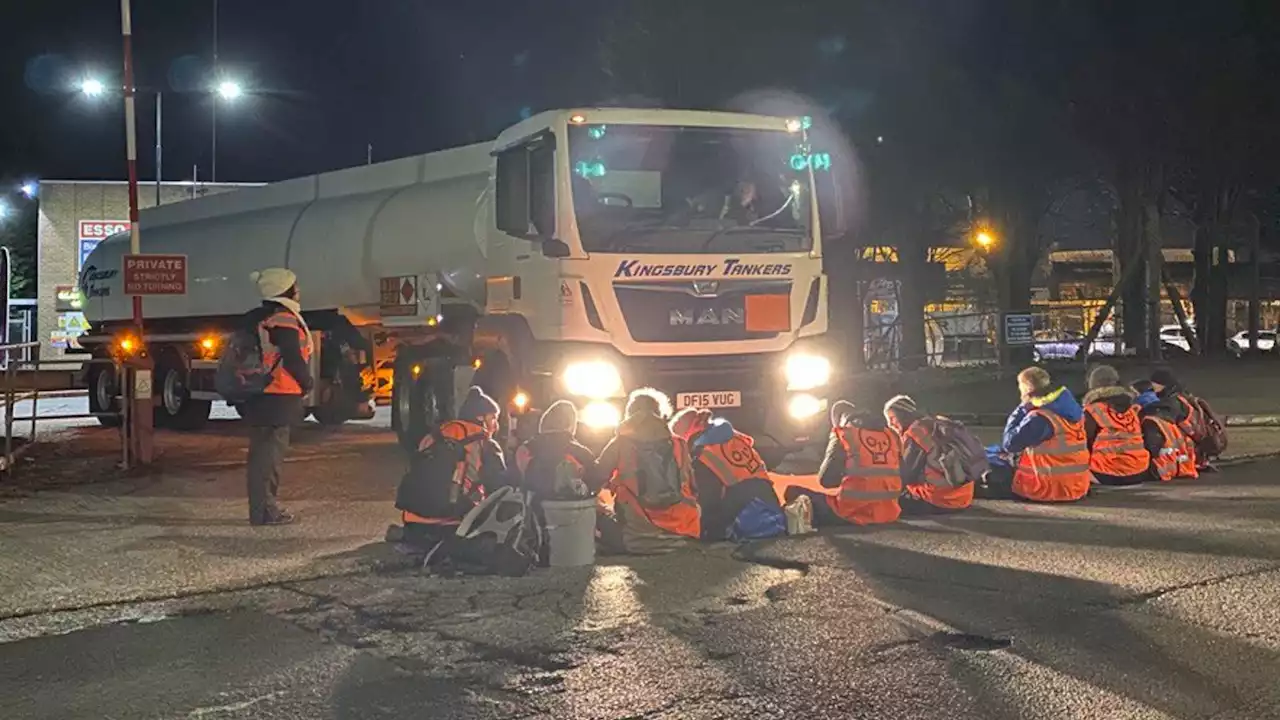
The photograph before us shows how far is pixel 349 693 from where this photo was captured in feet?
18.5

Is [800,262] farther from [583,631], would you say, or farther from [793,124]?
[583,631]

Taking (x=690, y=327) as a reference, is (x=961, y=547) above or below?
below

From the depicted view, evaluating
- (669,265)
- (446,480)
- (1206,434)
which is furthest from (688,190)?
(1206,434)

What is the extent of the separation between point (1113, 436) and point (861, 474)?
3400mm

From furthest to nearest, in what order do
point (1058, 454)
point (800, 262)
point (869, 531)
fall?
1. point (800, 262)
2. point (1058, 454)
3. point (869, 531)

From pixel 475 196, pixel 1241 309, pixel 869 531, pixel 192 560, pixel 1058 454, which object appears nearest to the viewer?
pixel 192 560

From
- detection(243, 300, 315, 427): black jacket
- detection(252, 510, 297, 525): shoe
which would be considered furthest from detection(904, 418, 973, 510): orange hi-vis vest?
detection(252, 510, 297, 525): shoe

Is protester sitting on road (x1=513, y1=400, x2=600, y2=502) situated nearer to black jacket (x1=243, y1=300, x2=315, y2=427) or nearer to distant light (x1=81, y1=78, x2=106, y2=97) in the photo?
black jacket (x1=243, y1=300, x2=315, y2=427)

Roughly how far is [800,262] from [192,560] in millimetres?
5770

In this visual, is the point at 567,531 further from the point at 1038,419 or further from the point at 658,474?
the point at 1038,419

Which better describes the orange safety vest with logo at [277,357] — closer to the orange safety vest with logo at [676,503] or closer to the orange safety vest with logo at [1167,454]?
the orange safety vest with logo at [676,503]

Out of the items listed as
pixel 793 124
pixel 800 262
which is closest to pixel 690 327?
pixel 800 262

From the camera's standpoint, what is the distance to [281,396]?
32.1 feet

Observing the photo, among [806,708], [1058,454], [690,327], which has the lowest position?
[806,708]
